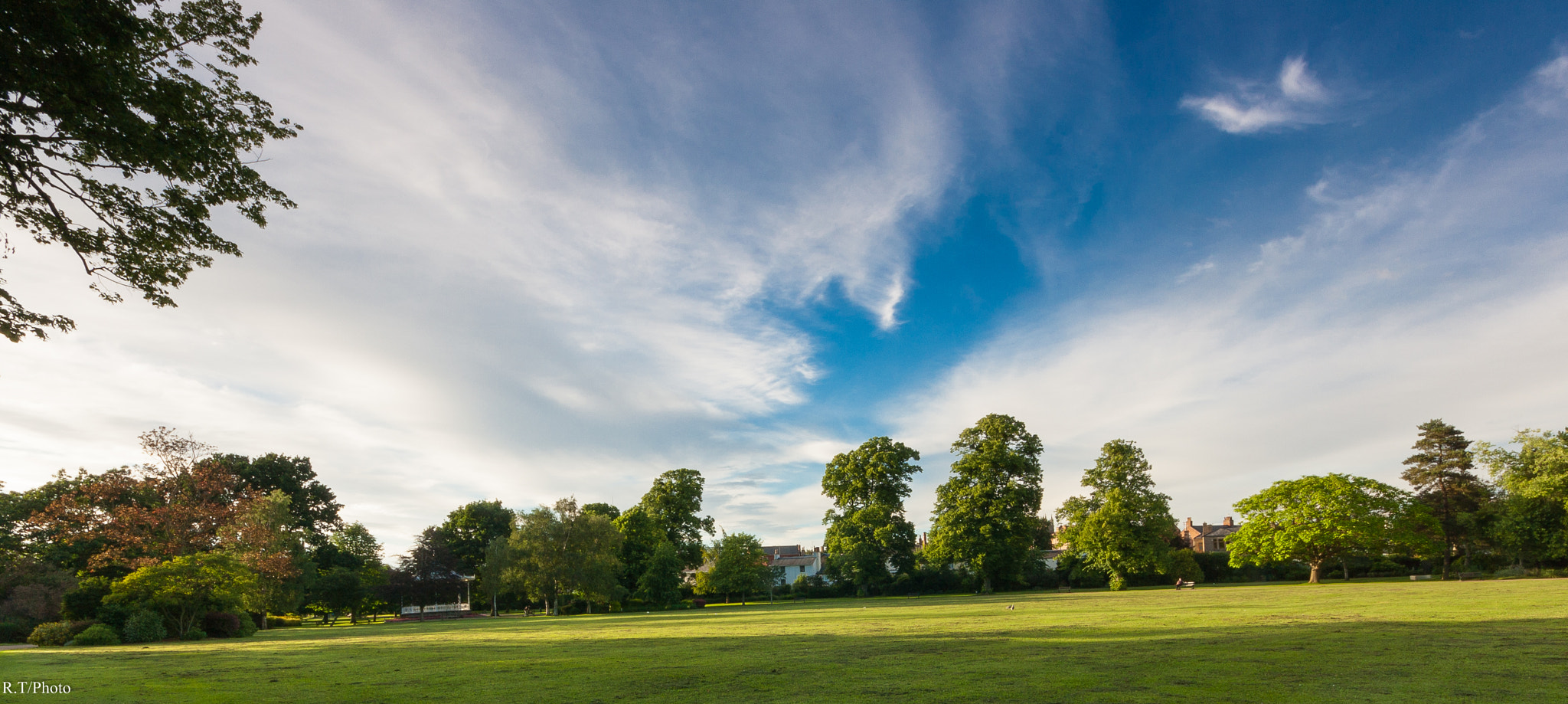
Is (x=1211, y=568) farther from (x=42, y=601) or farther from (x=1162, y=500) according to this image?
(x=42, y=601)

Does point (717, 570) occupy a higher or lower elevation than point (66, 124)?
lower

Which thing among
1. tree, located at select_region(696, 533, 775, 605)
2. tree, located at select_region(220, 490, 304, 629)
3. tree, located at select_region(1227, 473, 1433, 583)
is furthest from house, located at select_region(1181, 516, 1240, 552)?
tree, located at select_region(220, 490, 304, 629)

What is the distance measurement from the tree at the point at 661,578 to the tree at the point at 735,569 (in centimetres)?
493

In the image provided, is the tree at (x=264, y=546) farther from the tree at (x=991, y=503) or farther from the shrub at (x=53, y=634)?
the tree at (x=991, y=503)

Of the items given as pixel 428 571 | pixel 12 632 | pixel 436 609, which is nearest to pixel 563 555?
pixel 428 571

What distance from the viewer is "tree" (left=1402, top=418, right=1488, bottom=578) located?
58.6 metres

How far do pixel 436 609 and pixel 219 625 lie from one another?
39.8 metres

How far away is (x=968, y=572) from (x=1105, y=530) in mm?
12940

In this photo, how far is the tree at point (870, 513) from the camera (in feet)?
202

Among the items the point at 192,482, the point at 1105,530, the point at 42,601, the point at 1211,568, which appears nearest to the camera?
the point at 42,601

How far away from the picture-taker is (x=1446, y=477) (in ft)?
200

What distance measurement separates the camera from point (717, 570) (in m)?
64.2

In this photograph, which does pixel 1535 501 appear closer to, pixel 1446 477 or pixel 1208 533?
pixel 1446 477

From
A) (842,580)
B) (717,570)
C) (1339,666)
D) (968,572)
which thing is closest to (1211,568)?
(968,572)
